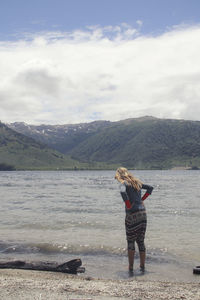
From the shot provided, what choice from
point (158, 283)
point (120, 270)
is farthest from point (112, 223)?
point (158, 283)

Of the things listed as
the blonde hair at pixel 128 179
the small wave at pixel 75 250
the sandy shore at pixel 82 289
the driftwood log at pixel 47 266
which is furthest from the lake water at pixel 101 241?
the blonde hair at pixel 128 179

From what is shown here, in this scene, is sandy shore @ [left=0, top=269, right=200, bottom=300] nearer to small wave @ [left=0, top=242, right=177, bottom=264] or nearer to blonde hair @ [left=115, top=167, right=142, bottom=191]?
blonde hair @ [left=115, top=167, right=142, bottom=191]

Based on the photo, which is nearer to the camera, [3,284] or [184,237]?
[3,284]

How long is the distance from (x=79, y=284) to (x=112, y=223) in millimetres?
14206

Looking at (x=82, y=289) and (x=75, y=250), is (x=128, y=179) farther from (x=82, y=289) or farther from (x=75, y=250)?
(x=75, y=250)

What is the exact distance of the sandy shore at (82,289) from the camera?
835 cm

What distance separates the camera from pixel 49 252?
1597cm

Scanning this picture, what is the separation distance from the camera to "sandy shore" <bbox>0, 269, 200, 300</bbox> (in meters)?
8.35

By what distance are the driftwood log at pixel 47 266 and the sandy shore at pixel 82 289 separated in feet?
3.13

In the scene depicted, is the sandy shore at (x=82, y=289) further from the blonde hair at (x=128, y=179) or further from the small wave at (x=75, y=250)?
the small wave at (x=75, y=250)

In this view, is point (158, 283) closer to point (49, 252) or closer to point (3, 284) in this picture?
point (3, 284)

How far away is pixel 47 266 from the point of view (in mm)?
11992

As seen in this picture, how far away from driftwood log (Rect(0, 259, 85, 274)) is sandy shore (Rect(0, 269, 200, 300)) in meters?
0.95

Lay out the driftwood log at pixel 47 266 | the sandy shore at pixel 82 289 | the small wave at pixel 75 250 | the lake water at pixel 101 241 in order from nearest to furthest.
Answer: the sandy shore at pixel 82 289
the driftwood log at pixel 47 266
the lake water at pixel 101 241
the small wave at pixel 75 250
